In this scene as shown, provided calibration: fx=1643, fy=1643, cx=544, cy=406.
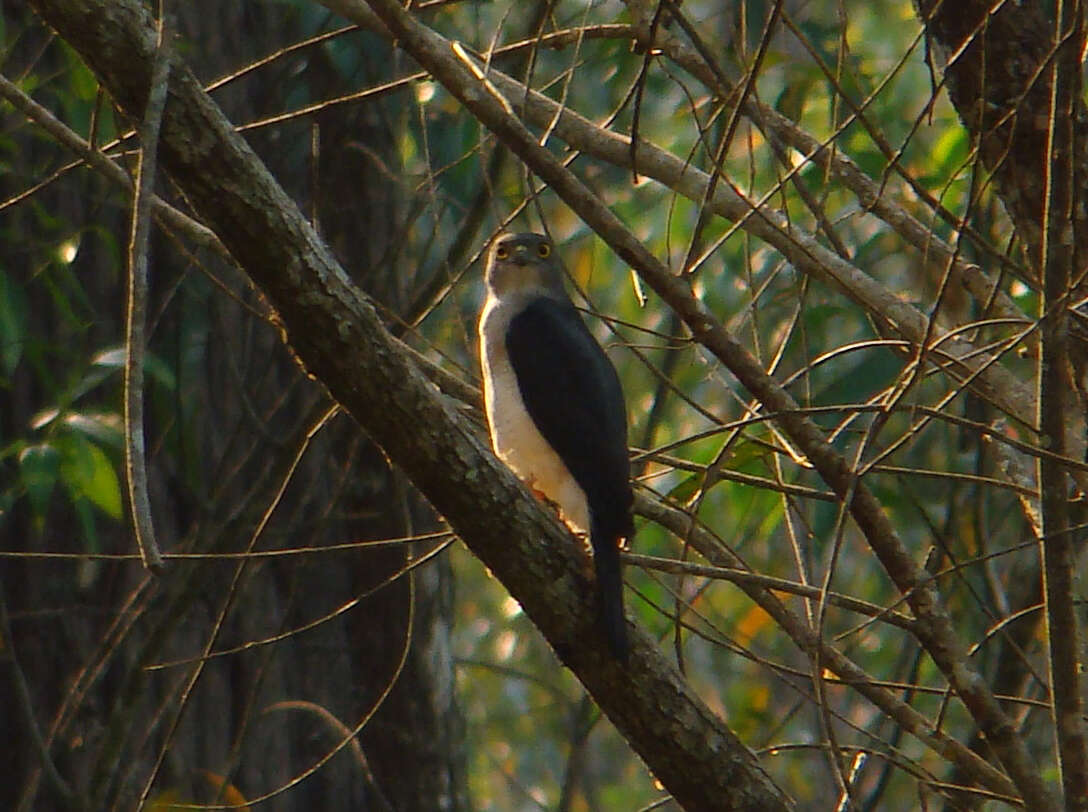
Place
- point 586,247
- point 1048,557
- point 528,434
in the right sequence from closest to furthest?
point 1048,557 < point 528,434 < point 586,247

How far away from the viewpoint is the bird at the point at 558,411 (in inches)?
154

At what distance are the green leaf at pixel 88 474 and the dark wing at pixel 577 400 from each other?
3.66ft

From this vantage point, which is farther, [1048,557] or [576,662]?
[576,662]

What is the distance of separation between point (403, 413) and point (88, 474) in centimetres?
157

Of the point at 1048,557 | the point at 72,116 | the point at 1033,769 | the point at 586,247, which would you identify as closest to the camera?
the point at 1048,557

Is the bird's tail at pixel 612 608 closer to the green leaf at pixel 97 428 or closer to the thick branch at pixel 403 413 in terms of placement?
the thick branch at pixel 403 413

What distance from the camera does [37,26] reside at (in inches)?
205

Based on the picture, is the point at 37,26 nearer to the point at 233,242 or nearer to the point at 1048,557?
the point at 233,242

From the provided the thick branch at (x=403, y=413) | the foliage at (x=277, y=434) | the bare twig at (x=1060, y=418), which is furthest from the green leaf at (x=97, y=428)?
the bare twig at (x=1060, y=418)

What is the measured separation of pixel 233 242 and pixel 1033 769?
169 cm

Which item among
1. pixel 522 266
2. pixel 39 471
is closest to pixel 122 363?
pixel 39 471

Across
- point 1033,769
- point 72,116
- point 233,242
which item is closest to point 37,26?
point 72,116

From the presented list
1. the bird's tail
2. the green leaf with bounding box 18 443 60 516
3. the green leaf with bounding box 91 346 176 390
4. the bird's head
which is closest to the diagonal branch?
the bird's tail

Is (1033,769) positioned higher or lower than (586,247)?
lower
